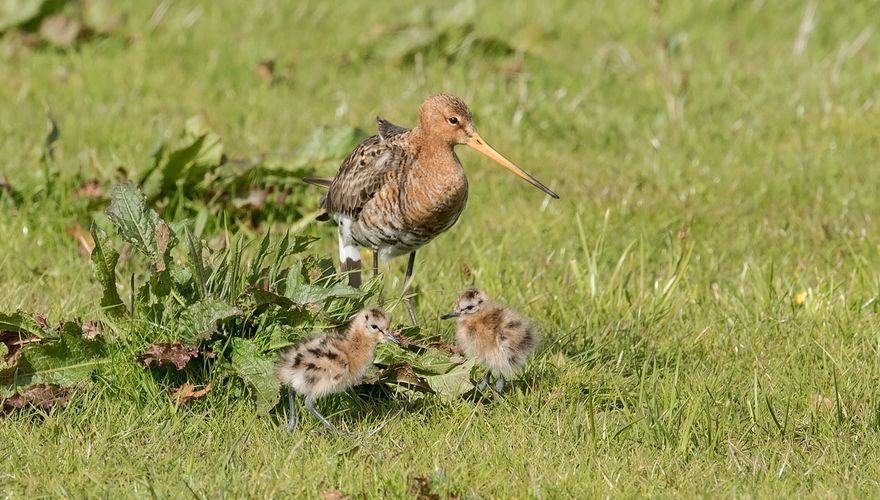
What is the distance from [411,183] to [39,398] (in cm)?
233

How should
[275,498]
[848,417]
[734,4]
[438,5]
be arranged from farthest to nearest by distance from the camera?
[734,4], [438,5], [848,417], [275,498]

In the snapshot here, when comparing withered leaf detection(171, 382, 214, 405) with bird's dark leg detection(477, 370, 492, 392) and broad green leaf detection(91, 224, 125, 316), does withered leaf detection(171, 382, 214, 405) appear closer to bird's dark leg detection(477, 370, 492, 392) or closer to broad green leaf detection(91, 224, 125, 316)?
broad green leaf detection(91, 224, 125, 316)

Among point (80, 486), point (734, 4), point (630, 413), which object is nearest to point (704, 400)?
point (630, 413)

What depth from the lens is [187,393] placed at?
19.0ft

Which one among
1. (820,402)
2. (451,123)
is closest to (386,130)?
(451,123)

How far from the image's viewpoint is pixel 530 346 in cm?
605

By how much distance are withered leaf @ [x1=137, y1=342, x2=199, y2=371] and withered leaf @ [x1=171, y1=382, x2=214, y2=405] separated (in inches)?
3.7

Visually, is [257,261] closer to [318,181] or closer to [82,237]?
[318,181]

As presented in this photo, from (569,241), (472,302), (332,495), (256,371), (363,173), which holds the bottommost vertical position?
(569,241)

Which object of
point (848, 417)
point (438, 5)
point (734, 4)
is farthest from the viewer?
point (734, 4)

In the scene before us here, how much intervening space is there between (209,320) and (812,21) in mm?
8908

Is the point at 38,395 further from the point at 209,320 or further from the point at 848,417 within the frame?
the point at 848,417

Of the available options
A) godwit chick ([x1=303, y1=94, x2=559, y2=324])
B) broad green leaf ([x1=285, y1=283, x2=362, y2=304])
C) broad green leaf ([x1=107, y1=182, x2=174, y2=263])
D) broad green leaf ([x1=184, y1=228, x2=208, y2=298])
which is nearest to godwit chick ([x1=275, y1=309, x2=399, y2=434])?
broad green leaf ([x1=285, y1=283, x2=362, y2=304])

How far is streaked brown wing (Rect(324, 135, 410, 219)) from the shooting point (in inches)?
288
